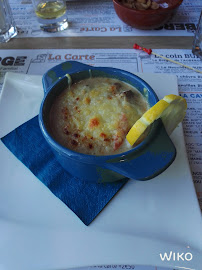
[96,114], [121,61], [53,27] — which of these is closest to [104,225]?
[96,114]

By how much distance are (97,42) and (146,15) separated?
0.77 feet

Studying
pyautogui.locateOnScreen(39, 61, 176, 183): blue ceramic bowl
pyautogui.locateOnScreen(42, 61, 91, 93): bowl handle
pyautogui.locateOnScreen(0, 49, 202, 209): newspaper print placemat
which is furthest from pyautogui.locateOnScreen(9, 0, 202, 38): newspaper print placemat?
pyautogui.locateOnScreen(39, 61, 176, 183): blue ceramic bowl

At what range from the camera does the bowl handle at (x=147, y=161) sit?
51 centimetres

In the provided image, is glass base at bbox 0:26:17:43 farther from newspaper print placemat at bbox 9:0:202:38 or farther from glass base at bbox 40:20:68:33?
glass base at bbox 40:20:68:33

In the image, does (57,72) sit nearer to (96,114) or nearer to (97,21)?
(96,114)

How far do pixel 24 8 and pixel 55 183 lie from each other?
1110mm

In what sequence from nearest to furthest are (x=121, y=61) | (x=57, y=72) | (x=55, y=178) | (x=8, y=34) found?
(x=55, y=178) < (x=57, y=72) < (x=121, y=61) < (x=8, y=34)

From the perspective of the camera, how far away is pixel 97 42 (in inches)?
44.5

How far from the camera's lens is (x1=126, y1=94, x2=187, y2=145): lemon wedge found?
530 mm

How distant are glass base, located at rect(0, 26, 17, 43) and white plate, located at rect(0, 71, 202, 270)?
2.21 ft

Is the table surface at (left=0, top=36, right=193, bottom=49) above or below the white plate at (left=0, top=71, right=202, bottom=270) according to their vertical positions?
above

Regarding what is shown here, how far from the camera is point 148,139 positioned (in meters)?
0.56

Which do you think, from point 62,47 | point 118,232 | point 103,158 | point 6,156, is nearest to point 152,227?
point 118,232

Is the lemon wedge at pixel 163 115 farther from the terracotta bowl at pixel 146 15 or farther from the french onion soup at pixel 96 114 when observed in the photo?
the terracotta bowl at pixel 146 15
